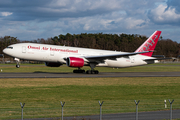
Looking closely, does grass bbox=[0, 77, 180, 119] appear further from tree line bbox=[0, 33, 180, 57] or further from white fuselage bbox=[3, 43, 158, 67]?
tree line bbox=[0, 33, 180, 57]

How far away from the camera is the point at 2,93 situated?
21.5 meters

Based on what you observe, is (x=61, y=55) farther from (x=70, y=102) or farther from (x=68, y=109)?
(x=68, y=109)

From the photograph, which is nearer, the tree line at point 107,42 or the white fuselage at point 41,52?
the white fuselage at point 41,52

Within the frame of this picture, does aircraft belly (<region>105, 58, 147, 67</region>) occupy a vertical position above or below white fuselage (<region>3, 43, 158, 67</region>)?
below

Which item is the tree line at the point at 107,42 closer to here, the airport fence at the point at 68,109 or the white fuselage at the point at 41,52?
the white fuselage at the point at 41,52

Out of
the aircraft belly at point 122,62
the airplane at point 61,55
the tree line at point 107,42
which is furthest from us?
the tree line at point 107,42

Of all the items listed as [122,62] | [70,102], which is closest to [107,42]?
[122,62]

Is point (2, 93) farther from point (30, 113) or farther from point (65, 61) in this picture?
point (65, 61)

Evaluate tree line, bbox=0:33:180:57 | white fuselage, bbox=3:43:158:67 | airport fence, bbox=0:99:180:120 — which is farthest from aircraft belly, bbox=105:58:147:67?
tree line, bbox=0:33:180:57

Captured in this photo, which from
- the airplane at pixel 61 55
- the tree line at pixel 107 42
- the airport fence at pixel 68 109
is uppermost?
the tree line at pixel 107 42

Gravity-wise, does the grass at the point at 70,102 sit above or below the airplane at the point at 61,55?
below

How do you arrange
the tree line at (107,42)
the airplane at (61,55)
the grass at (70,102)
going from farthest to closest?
the tree line at (107,42)
the airplane at (61,55)
the grass at (70,102)

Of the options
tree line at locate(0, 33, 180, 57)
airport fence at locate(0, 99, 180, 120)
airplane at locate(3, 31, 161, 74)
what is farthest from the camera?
tree line at locate(0, 33, 180, 57)

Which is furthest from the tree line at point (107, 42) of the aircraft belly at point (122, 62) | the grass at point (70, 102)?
Answer: the grass at point (70, 102)
